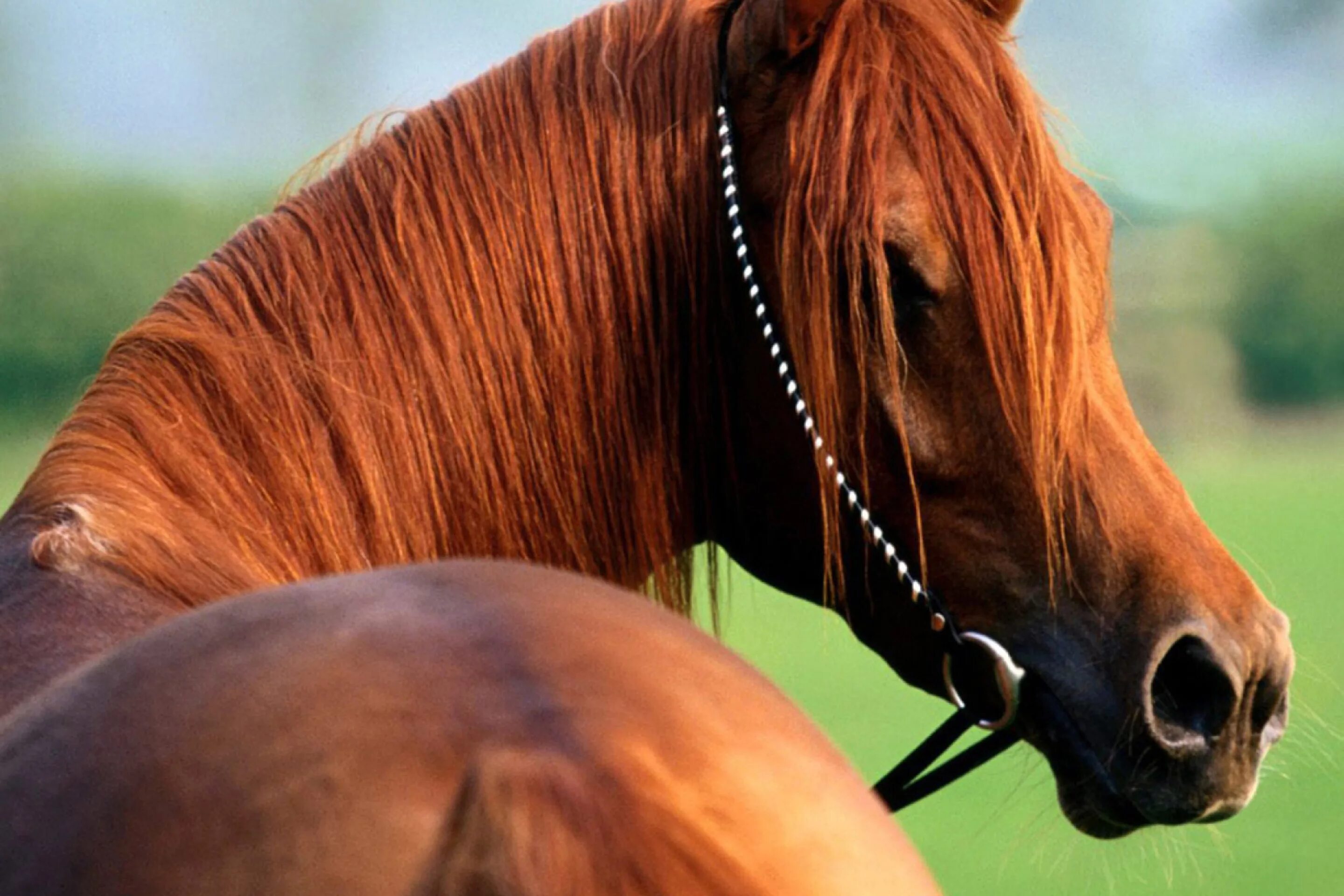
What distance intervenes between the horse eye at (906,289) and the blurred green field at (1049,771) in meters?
0.42

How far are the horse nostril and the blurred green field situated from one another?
11.7 inches

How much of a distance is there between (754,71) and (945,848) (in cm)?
653

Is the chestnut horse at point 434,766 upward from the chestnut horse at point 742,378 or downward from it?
upward

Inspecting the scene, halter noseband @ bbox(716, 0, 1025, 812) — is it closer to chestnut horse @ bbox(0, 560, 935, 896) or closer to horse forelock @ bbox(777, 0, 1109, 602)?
horse forelock @ bbox(777, 0, 1109, 602)

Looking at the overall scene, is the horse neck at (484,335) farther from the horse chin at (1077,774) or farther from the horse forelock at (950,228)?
the horse chin at (1077,774)

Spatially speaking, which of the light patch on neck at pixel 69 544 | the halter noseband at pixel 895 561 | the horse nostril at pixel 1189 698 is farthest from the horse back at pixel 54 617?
the horse nostril at pixel 1189 698

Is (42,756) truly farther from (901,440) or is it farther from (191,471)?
(901,440)

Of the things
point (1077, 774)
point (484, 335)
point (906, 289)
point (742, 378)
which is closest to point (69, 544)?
point (484, 335)

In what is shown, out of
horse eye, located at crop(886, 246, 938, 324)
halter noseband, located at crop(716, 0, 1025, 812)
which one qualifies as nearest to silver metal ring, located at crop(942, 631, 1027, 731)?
halter noseband, located at crop(716, 0, 1025, 812)

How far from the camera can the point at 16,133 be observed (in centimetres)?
2636

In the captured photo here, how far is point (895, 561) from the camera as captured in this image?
1800 mm

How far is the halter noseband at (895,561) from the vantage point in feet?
5.81

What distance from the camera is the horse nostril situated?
5.43 ft

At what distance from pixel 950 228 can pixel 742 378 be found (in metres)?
0.29
